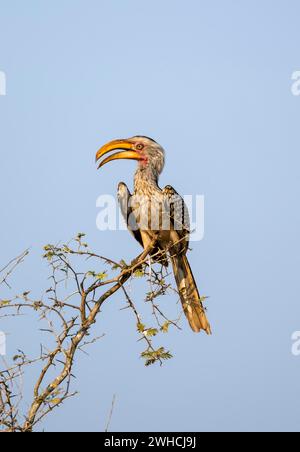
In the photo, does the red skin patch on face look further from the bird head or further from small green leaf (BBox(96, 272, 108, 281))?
small green leaf (BBox(96, 272, 108, 281))

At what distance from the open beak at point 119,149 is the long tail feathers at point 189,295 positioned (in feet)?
3.90

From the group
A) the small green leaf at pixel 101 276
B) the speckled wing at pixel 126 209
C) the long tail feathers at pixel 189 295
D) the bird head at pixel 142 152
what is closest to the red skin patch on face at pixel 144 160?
the bird head at pixel 142 152

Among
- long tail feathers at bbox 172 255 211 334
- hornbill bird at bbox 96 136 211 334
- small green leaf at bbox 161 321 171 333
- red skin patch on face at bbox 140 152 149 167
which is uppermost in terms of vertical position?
red skin patch on face at bbox 140 152 149 167

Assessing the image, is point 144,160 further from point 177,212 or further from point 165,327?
point 165,327

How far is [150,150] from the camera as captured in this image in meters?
7.90

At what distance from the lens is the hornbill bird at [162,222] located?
7.08 metres

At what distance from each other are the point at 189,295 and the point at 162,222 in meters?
0.73

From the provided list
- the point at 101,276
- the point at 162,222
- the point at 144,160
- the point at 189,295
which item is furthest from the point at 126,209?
the point at 101,276

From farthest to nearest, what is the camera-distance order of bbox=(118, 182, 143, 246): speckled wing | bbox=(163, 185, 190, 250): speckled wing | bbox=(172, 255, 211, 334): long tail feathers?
1. bbox=(118, 182, 143, 246): speckled wing
2. bbox=(163, 185, 190, 250): speckled wing
3. bbox=(172, 255, 211, 334): long tail feathers

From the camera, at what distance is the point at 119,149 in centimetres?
787

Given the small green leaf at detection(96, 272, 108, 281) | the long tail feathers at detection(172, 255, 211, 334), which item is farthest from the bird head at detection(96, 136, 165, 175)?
the small green leaf at detection(96, 272, 108, 281)

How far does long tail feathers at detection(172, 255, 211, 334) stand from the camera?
7.00 m
